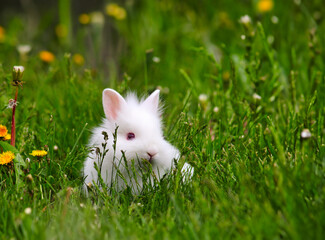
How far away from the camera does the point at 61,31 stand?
6.27 metres

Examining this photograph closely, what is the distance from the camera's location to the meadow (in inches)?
83.1

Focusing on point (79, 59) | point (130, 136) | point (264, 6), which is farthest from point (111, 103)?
point (264, 6)

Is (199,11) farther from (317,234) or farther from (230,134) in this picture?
(317,234)

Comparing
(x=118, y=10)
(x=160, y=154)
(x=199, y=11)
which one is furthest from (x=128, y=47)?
(x=160, y=154)

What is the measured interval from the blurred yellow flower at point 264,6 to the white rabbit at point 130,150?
9.65 feet

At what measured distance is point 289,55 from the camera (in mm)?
4855

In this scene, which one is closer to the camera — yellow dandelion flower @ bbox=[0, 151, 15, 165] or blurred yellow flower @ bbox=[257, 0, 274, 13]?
yellow dandelion flower @ bbox=[0, 151, 15, 165]

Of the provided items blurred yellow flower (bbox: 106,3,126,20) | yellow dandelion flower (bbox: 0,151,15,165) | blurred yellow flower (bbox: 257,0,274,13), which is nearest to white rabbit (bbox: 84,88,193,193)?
yellow dandelion flower (bbox: 0,151,15,165)

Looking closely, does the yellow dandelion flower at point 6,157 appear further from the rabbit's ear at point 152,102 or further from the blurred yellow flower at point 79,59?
the blurred yellow flower at point 79,59

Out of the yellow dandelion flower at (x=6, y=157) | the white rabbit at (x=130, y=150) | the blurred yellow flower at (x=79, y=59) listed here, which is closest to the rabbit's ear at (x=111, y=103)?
the white rabbit at (x=130, y=150)

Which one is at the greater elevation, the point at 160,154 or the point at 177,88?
the point at 177,88

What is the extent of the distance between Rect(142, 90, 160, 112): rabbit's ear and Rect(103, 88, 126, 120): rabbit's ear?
0.63ft

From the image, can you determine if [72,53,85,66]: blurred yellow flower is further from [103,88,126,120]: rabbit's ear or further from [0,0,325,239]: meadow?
[103,88,126,120]: rabbit's ear

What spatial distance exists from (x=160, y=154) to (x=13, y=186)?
0.83 m
